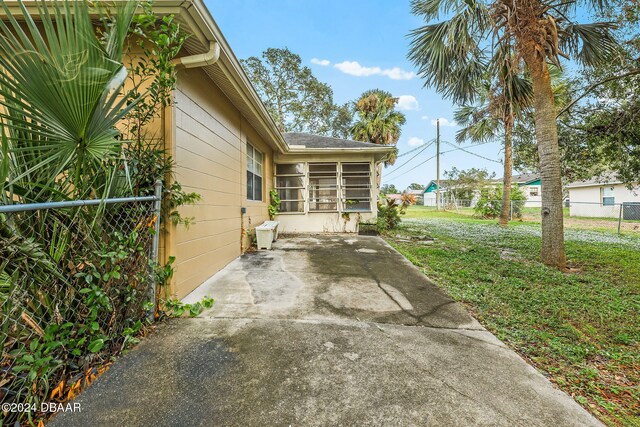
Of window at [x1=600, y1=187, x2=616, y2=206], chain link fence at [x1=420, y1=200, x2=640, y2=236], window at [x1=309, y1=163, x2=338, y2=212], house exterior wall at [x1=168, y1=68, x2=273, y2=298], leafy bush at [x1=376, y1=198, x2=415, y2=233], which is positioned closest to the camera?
house exterior wall at [x1=168, y1=68, x2=273, y2=298]

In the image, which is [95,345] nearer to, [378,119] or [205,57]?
[205,57]

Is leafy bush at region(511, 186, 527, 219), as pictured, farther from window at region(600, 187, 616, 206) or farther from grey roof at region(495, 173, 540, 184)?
grey roof at region(495, 173, 540, 184)

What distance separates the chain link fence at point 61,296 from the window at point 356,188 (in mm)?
7180

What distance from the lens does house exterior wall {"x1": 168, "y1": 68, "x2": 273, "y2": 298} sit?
112 inches

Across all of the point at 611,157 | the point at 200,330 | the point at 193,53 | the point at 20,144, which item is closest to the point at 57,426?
the point at 200,330

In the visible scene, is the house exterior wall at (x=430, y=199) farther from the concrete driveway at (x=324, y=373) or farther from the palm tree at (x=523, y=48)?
the concrete driveway at (x=324, y=373)

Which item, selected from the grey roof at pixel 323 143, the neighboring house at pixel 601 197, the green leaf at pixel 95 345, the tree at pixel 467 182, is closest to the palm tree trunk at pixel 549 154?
the grey roof at pixel 323 143

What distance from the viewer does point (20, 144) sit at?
1.59 m

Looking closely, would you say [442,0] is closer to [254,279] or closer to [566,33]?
[566,33]

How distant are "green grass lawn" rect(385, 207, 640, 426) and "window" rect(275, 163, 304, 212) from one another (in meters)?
4.17

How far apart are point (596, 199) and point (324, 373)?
2545cm

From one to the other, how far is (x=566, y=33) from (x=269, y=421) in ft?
25.1

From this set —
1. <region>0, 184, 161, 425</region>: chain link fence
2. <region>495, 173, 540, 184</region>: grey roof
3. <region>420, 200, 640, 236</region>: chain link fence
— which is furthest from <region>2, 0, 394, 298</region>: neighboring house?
<region>495, 173, 540, 184</region>: grey roof

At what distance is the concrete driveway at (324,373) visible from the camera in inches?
54.1
